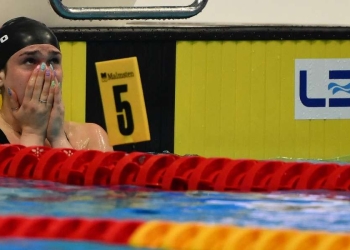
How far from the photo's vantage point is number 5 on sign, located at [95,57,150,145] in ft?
14.8

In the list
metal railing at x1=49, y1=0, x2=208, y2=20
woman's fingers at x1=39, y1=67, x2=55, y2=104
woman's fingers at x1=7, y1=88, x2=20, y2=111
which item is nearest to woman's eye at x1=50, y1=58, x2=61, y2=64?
woman's fingers at x1=39, y1=67, x2=55, y2=104

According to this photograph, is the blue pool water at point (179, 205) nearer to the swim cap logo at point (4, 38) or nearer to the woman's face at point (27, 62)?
the woman's face at point (27, 62)

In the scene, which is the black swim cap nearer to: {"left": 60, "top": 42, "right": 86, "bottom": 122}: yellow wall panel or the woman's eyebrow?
the woman's eyebrow

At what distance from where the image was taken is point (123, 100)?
455 cm

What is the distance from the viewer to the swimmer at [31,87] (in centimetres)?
325

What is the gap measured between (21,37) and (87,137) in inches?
22.0

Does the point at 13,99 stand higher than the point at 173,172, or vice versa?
the point at 13,99

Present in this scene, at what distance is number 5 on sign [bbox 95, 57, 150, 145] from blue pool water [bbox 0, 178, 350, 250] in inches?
71.0

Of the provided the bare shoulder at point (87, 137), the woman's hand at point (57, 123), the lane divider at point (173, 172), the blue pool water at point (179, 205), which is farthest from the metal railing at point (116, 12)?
the blue pool water at point (179, 205)

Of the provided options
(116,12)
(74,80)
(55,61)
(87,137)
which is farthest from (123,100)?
(55,61)

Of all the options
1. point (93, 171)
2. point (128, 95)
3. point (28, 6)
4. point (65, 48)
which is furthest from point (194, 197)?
point (28, 6)

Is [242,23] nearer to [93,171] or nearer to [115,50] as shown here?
[115,50]

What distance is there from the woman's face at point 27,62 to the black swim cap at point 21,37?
0.10 ft

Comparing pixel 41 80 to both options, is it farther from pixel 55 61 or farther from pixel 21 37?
pixel 21 37
